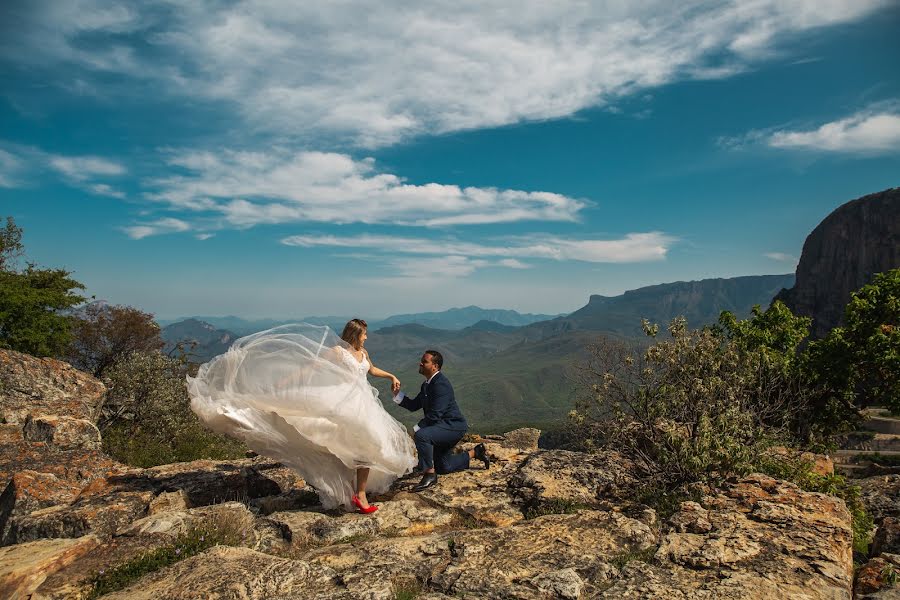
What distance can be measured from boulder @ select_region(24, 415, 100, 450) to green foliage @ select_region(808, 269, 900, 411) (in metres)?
29.4

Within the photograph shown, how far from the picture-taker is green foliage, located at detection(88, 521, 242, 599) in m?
6.46

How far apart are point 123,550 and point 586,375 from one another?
9.55 m

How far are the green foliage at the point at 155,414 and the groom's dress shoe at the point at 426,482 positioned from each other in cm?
1581

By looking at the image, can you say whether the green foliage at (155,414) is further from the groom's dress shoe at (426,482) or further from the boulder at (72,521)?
the groom's dress shoe at (426,482)

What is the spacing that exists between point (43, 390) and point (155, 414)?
6.45m

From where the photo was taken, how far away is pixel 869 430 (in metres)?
109

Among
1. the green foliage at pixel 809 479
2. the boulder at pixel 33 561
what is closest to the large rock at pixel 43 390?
the boulder at pixel 33 561

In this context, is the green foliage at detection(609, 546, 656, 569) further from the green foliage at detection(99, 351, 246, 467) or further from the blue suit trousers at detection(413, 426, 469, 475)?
the green foliage at detection(99, 351, 246, 467)

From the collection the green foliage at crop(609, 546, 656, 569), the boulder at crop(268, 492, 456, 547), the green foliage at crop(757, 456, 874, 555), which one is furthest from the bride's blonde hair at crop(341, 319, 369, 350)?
the green foliage at crop(757, 456, 874, 555)

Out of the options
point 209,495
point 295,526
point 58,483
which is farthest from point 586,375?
point 58,483

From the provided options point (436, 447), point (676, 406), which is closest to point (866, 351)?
point (676, 406)

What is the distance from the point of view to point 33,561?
650 cm

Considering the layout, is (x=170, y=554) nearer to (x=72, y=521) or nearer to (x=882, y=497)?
(x=72, y=521)

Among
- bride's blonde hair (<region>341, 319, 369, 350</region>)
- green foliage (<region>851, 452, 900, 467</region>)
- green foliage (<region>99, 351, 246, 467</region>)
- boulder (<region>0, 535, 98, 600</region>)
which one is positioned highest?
bride's blonde hair (<region>341, 319, 369, 350</region>)
